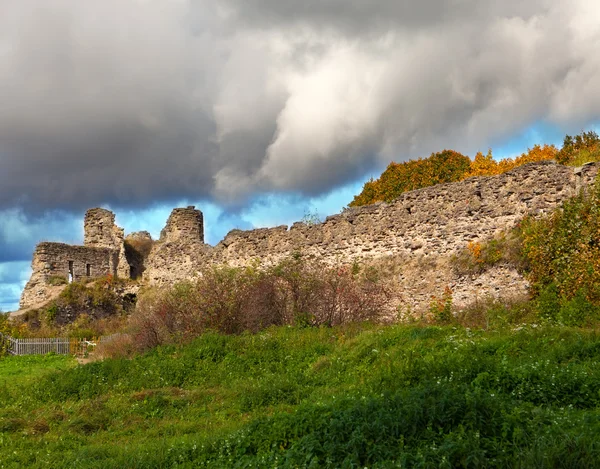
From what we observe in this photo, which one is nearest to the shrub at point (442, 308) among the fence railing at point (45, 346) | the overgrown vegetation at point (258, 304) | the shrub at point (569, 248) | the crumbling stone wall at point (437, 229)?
the crumbling stone wall at point (437, 229)

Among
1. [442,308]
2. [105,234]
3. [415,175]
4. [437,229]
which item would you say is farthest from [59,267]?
[442,308]

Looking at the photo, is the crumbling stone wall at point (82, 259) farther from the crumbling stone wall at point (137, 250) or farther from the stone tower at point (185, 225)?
the stone tower at point (185, 225)

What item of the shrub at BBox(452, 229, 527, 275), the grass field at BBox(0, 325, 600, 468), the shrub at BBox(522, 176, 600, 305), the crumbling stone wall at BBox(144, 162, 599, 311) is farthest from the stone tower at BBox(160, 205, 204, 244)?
the shrub at BBox(522, 176, 600, 305)

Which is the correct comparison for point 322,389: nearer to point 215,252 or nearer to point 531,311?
point 531,311

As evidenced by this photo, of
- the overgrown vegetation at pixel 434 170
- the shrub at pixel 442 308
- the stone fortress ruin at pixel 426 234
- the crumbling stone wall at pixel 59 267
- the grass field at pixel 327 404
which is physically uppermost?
the overgrown vegetation at pixel 434 170

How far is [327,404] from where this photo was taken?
666 centimetres

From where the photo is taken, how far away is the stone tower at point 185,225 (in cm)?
2953

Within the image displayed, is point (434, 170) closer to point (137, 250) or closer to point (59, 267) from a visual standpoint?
point (137, 250)

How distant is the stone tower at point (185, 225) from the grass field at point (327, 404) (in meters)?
17.0

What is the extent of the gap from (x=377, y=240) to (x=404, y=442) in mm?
12363

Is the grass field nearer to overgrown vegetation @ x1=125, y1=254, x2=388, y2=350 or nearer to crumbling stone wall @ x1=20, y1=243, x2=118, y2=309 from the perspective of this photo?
overgrown vegetation @ x1=125, y1=254, x2=388, y2=350

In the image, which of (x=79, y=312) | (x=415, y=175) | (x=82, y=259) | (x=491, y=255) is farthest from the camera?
(x=415, y=175)

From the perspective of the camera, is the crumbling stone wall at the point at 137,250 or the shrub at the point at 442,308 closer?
the shrub at the point at 442,308

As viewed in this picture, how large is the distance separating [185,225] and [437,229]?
55.3 ft
